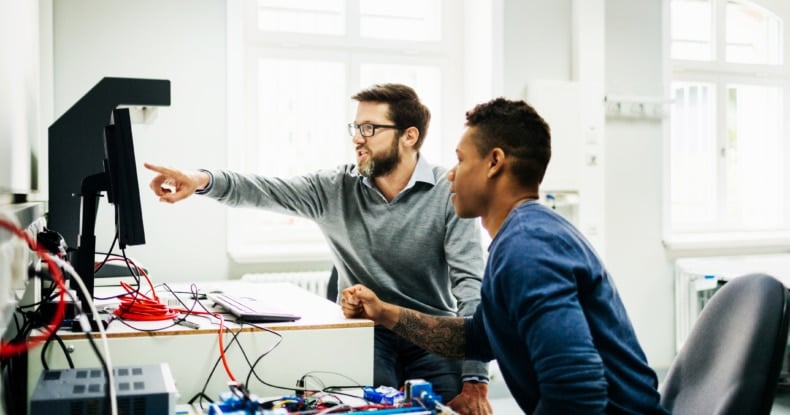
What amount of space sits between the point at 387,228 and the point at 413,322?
1.88ft

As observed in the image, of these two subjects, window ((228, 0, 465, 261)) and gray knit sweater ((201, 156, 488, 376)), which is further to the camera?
window ((228, 0, 465, 261))

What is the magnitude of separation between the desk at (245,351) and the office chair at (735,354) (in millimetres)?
720

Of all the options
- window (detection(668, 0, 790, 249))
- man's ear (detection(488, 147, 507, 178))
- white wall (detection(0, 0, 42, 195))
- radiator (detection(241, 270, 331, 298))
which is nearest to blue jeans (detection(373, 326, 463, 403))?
man's ear (detection(488, 147, 507, 178))

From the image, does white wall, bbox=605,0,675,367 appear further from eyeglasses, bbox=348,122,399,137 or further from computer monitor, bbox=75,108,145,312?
computer monitor, bbox=75,108,145,312

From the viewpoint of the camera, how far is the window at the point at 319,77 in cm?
411

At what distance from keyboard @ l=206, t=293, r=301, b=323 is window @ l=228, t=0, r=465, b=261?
1.98m

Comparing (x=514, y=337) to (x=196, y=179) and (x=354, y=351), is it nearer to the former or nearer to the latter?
(x=354, y=351)

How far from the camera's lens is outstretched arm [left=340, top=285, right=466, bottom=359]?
1.77 m

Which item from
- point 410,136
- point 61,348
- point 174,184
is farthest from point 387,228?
point 61,348

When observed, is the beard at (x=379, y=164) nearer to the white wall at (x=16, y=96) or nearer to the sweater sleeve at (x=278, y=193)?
the sweater sleeve at (x=278, y=193)

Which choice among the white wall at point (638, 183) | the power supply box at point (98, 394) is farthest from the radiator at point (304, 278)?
the power supply box at point (98, 394)

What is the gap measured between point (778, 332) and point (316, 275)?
2819 mm

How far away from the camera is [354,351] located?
175 centimetres

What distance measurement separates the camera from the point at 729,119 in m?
5.34
